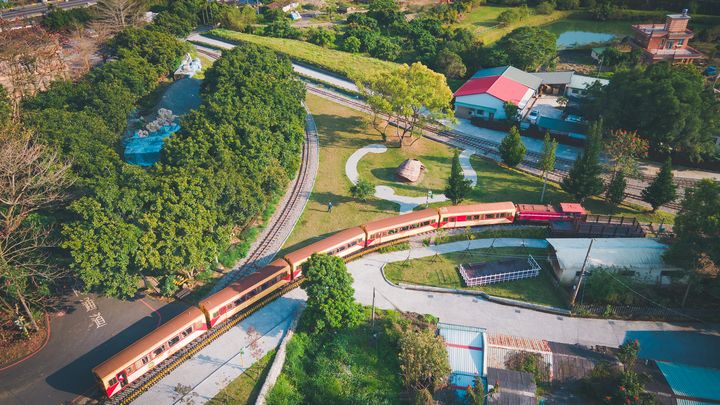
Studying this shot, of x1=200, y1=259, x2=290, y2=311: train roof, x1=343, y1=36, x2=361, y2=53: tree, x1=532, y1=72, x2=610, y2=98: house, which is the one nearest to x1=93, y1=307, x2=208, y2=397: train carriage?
x1=200, y1=259, x2=290, y2=311: train roof

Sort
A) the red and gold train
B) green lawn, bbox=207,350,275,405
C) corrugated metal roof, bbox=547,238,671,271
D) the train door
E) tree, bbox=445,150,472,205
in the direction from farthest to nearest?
tree, bbox=445,150,472,205
corrugated metal roof, bbox=547,238,671,271
the red and gold train
green lawn, bbox=207,350,275,405
the train door

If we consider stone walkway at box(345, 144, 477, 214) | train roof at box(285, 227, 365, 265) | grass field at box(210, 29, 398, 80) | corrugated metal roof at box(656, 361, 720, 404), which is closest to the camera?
corrugated metal roof at box(656, 361, 720, 404)

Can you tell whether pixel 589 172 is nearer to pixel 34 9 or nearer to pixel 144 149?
pixel 144 149

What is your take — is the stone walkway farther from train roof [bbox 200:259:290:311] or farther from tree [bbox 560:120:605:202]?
train roof [bbox 200:259:290:311]

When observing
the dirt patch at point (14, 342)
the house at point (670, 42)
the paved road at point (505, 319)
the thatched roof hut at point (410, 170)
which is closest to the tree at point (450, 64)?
the thatched roof hut at point (410, 170)

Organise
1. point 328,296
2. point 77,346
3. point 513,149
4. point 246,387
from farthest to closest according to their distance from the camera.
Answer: point 513,149, point 77,346, point 328,296, point 246,387

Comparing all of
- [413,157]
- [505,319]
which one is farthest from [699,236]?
[413,157]

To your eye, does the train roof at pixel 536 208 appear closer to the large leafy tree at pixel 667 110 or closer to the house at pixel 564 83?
the large leafy tree at pixel 667 110
